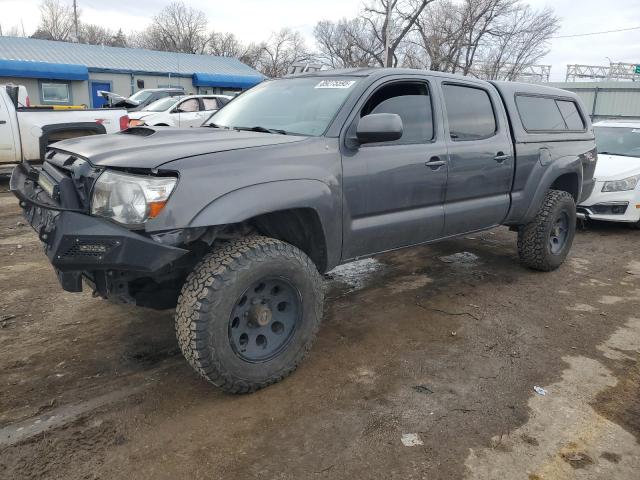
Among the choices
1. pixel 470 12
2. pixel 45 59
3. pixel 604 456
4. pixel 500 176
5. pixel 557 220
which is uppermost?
pixel 470 12

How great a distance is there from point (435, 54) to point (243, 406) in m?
32.8

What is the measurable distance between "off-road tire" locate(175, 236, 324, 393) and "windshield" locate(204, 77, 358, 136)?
0.91 m

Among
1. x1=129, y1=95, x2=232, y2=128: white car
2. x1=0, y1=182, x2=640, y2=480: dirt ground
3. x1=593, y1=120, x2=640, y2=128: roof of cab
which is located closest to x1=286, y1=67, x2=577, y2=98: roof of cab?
x1=0, y1=182, x2=640, y2=480: dirt ground

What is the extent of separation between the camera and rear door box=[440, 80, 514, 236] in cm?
388

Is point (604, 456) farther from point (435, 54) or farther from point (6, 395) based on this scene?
point (435, 54)

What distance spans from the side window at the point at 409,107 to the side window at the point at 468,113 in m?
0.23

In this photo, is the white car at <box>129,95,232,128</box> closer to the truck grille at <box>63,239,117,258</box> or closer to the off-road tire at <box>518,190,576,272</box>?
the off-road tire at <box>518,190,576,272</box>

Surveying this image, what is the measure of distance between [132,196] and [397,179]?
1.77m

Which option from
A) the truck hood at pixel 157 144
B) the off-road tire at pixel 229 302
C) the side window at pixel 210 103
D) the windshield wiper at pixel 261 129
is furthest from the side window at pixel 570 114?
the side window at pixel 210 103

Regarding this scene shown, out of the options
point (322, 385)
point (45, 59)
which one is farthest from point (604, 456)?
point (45, 59)

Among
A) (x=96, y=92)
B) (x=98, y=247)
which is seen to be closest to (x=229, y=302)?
(x=98, y=247)

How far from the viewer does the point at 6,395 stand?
9.18 ft

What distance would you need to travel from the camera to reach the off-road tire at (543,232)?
4.87 metres

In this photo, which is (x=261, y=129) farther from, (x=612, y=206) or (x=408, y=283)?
(x=612, y=206)
